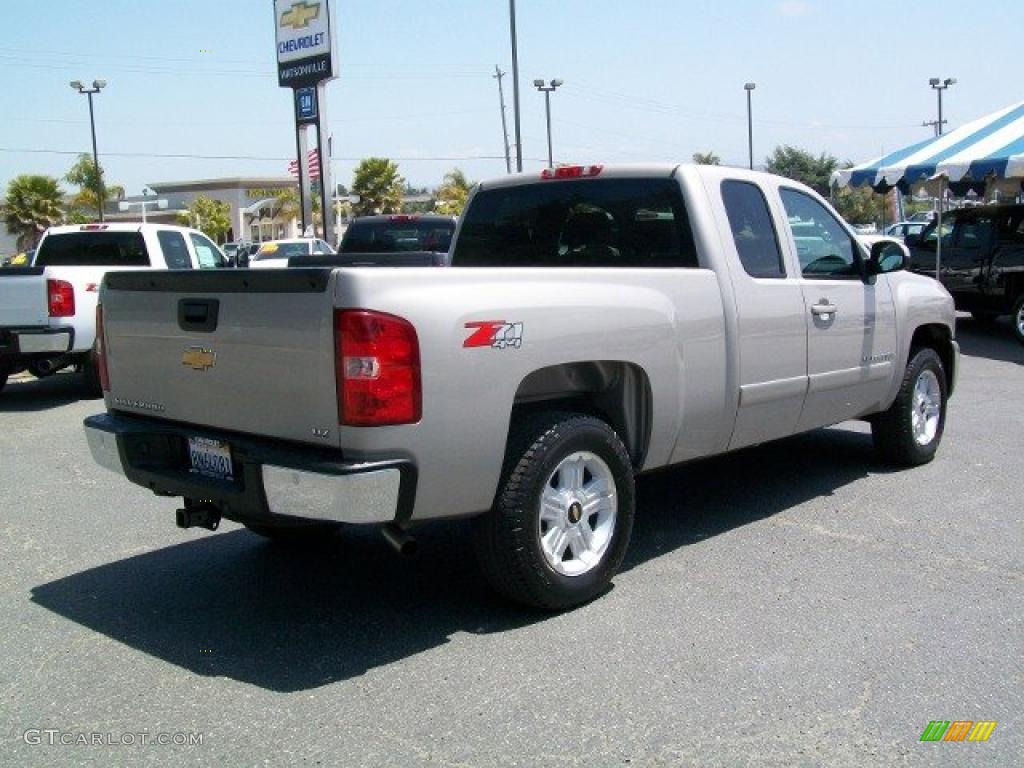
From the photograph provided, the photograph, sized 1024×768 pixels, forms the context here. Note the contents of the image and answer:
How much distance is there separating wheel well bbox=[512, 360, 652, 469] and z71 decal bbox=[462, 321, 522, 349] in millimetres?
454

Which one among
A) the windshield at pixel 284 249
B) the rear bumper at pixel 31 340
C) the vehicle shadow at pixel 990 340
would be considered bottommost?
the vehicle shadow at pixel 990 340

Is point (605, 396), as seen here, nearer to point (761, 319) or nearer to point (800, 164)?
point (761, 319)

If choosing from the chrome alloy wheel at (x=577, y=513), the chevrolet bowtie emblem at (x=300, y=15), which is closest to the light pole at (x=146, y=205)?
the chevrolet bowtie emblem at (x=300, y=15)

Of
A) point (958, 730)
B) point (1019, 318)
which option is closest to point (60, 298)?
point (958, 730)

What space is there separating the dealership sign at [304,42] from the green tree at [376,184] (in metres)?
21.6

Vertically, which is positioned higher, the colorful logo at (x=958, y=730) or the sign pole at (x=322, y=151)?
the sign pole at (x=322, y=151)

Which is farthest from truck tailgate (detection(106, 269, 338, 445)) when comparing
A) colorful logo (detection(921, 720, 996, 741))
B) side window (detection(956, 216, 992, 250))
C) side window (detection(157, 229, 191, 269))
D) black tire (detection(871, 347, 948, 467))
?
side window (detection(956, 216, 992, 250))

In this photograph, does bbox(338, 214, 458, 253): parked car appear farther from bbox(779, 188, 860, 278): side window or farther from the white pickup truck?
bbox(779, 188, 860, 278): side window

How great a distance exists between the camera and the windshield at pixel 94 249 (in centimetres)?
1239

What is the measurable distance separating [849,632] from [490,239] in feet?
9.77

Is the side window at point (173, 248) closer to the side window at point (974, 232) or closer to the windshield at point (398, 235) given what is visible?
the windshield at point (398, 235)

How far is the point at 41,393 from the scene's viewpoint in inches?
476

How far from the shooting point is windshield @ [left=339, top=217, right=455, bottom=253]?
1273 centimetres

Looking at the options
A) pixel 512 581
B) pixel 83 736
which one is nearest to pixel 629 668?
pixel 512 581
